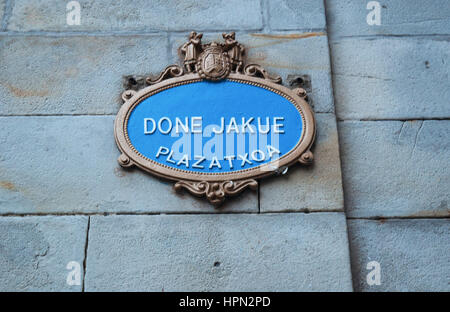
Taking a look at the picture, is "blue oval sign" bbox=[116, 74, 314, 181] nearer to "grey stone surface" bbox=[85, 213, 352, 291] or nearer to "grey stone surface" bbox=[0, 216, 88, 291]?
"grey stone surface" bbox=[85, 213, 352, 291]

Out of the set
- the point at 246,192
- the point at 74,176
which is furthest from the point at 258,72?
the point at 74,176

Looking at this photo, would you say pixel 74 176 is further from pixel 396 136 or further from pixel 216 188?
pixel 396 136

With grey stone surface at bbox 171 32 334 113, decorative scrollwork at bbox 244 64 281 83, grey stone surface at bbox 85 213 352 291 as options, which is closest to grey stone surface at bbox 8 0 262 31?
grey stone surface at bbox 171 32 334 113

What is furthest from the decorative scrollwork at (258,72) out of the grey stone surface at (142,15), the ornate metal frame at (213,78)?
the grey stone surface at (142,15)

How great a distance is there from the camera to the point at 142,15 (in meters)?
4.05

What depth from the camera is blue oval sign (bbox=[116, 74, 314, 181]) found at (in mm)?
3527

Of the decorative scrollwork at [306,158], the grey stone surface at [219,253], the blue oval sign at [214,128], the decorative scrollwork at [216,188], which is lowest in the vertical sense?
the grey stone surface at [219,253]

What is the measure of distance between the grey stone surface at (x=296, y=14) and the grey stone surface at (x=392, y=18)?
0.13m

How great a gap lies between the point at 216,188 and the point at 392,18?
1712mm

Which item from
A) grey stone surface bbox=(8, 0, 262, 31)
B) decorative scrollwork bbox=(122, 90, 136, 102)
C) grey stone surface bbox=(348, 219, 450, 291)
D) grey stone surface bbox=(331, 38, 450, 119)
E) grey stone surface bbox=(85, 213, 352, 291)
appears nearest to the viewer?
grey stone surface bbox=(85, 213, 352, 291)

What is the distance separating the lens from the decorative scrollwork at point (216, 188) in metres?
3.44

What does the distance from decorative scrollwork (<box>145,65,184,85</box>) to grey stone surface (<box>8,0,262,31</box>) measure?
343 millimetres

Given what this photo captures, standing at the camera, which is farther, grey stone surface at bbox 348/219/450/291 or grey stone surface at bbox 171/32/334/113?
grey stone surface at bbox 171/32/334/113

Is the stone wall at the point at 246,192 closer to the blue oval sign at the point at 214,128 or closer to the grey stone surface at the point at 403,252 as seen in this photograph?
the grey stone surface at the point at 403,252
